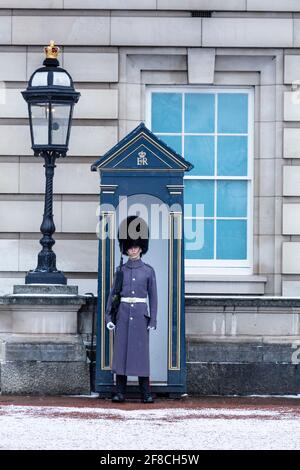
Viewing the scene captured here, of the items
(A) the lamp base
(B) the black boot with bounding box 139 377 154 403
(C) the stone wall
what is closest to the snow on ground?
(B) the black boot with bounding box 139 377 154 403

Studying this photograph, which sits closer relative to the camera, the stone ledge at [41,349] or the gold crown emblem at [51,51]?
the stone ledge at [41,349]

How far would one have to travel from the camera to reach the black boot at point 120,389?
15.5 m

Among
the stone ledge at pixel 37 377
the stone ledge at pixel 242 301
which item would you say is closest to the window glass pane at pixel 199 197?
the stone ledge at pixel 242 301

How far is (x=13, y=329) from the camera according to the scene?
16.1m

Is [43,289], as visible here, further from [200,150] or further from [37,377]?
[200,150]

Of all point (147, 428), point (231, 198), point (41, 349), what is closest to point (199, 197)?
point (231, 198)

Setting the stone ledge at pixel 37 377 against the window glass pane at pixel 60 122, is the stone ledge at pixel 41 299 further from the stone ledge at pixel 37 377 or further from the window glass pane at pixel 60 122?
the window glass pane at pixel 60 122

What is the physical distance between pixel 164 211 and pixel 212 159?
1913 millimetres

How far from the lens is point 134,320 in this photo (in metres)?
15.6

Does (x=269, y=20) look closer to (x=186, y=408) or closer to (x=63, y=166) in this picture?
(x=63, y=166)

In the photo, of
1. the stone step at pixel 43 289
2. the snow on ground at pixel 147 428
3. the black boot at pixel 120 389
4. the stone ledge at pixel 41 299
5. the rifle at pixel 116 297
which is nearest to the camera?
the snow on ground at pixel 147 428

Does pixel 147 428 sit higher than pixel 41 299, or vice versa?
pixel 41 299

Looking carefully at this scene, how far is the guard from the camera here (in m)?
15.5
